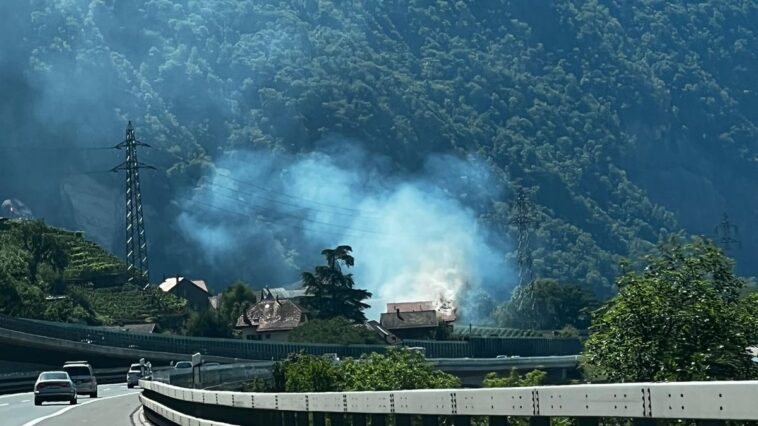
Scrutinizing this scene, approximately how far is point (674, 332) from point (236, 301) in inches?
6353

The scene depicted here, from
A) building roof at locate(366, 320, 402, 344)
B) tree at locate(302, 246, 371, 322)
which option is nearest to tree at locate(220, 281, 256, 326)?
tree at locate(302, 246, 371, 322)

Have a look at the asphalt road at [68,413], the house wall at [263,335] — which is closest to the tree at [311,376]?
the asphalt road at [68,413]

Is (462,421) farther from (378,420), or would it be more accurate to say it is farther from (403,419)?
(378,420)

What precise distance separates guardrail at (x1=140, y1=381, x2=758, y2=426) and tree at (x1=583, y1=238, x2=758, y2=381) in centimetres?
589

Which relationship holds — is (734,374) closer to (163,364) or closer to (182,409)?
(182,409)

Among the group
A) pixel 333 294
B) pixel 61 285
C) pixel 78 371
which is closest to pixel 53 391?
pixel 78 371

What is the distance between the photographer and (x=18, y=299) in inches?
5625

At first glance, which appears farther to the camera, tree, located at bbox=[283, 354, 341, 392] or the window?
the window

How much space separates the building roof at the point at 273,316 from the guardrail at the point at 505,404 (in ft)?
462

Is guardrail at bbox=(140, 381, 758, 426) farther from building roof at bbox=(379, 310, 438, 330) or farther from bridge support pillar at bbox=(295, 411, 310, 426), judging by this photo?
building roof at bbox=(379, 310, 438, 330)

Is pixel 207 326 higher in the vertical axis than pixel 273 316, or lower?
lower

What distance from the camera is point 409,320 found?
7032 inches

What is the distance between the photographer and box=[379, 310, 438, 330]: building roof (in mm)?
176250

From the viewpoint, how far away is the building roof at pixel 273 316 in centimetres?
16675
